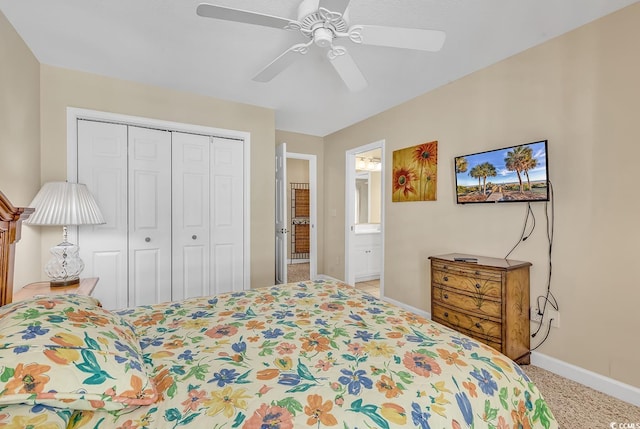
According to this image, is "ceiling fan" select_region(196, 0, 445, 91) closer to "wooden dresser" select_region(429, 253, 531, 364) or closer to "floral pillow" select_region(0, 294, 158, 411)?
"floral pillow" select_region(0, 294, 158, 411)

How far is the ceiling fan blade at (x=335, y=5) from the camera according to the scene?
141 cm

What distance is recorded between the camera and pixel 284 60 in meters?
1.95

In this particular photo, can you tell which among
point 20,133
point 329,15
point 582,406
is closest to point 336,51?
point 329,15

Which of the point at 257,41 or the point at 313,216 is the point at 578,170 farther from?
the point at 313,216

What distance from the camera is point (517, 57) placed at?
8.02 ft

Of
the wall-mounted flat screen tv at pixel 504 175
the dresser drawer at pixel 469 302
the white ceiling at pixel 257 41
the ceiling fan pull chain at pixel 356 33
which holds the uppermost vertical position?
the white ceiling at pixel 257 41

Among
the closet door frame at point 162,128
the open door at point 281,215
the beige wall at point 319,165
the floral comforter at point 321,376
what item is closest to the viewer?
the floral comforter at point 321,376

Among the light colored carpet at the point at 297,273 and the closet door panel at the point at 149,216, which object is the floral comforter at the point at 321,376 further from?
the light colored carpet at the point at 297,273

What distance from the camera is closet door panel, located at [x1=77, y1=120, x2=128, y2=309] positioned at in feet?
9.23

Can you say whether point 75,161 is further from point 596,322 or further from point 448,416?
point 596,322

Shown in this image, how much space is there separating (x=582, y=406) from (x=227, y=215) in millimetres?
3423

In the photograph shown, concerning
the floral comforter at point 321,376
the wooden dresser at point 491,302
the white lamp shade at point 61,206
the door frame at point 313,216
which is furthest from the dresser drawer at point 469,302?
the white lamp shade at point 61,206

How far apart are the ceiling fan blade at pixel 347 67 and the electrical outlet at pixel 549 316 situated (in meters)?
2.23

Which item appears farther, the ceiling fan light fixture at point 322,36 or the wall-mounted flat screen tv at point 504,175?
the wall-mounted flat screen tv at point 504,175
